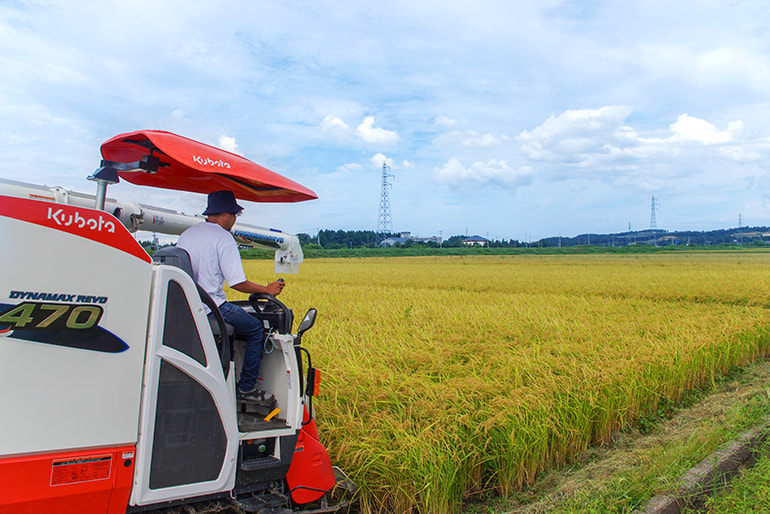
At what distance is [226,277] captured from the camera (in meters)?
3.38

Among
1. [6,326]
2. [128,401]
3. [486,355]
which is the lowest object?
[486,355]

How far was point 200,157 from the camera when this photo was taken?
2.94 metres

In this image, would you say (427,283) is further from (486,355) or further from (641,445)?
(641,445)

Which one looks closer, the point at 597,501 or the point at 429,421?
the point at 597,501

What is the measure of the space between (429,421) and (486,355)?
8.55ft

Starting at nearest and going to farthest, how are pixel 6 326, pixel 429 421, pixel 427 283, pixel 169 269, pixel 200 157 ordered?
pixel 6 326 → pixel 169 269 → pixel 200 157 → pixel 429 421 → pixel 427 283

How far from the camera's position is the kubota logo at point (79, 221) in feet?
7.41

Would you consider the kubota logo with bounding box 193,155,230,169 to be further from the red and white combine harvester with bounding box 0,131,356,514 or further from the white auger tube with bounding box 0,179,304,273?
the white auger tube with bounding box 0,179,304,273

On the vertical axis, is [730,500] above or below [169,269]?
below

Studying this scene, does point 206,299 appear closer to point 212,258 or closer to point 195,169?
point 212,258

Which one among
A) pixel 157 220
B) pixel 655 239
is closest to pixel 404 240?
pixel 655 239

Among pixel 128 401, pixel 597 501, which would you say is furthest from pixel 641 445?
pixel 128 401

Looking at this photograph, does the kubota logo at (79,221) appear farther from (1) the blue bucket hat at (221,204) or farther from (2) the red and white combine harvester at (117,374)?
(1) the blue bucket hat at (221,204)

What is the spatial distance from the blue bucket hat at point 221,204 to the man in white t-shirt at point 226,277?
144 millimetres
